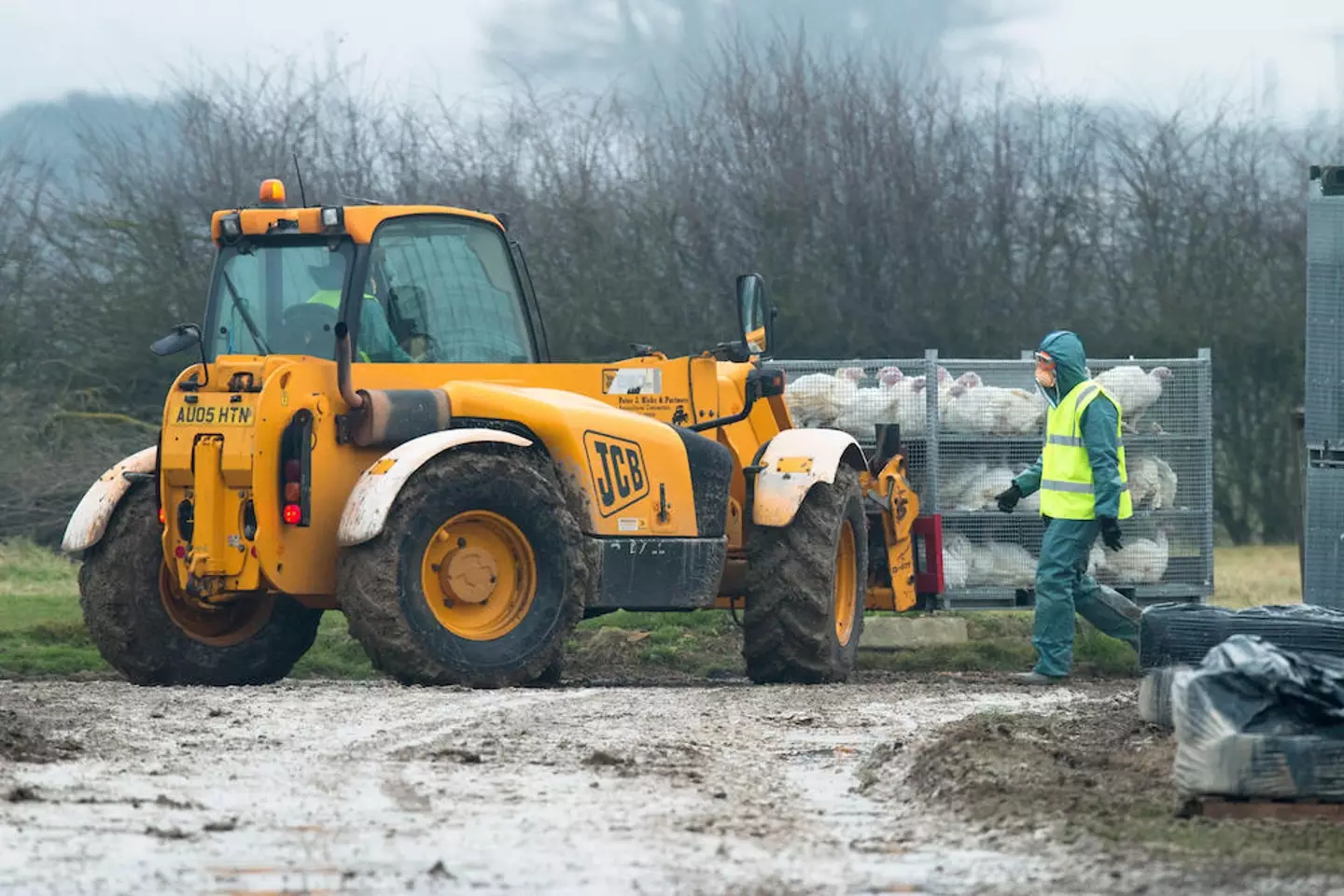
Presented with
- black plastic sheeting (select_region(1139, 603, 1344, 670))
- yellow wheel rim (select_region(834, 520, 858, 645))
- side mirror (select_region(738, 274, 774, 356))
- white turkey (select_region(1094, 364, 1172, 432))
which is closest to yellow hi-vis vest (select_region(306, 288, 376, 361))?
side mirror (select_region(738, 274, 774, 356))

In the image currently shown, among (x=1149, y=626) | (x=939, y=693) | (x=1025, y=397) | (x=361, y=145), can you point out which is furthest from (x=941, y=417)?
(x=361, y=145)

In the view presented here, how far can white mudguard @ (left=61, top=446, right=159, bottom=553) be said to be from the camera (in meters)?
12.0

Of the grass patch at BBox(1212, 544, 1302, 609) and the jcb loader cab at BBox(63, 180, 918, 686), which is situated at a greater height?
the jcb loader cab at BBox(63, 180, 918, 686)

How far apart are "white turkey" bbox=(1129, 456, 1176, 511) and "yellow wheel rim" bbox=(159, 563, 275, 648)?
19.3 ft

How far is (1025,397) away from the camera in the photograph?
15.4 m

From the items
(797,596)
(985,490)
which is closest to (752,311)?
(797,596)

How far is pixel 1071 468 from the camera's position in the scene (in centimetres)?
1302

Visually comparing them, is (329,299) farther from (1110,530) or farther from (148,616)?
(1110,530)

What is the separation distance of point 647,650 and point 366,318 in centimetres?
428

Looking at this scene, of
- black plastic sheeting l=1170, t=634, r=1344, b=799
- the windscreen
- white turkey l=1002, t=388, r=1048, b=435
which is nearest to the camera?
black plastic sheeting l=1170, t=634, r=1344, b=799

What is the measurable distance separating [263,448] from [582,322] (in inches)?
556

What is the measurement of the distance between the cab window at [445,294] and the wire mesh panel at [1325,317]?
4061mm

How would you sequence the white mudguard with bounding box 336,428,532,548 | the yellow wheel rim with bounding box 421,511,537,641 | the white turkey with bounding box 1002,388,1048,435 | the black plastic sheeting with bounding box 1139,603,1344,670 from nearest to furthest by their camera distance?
1. the black plastic sheeting with bounding box 1139,603,1344,670
2. the white mudguard with bounding box 336,428,532,548
3. the yellow wheel rim with bounding box 421,511,537,641
4. the white turkey with bounding box 1002,388,1048,435

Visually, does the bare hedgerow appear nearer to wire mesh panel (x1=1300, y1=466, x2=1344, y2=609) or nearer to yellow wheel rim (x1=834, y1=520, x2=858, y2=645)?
yellow wheel rim (x1=834, y1=520, x2=858, y2=645)
